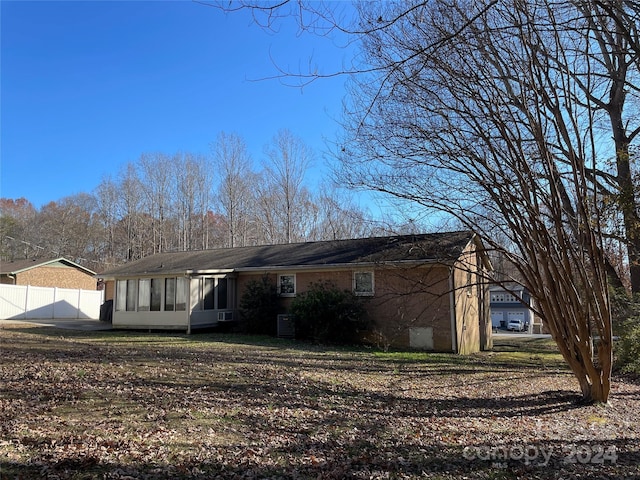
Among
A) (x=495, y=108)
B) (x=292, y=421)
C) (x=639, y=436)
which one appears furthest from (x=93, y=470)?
(x=495, y=108)

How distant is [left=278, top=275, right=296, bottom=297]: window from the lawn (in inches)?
307

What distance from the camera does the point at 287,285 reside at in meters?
19.2

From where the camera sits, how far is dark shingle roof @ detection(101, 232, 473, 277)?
15844mm

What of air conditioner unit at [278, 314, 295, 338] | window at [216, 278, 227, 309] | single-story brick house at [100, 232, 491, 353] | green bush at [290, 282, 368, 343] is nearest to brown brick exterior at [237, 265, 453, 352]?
single-story brick house at [100, 232, 491, 353]

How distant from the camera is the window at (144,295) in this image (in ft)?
65.3

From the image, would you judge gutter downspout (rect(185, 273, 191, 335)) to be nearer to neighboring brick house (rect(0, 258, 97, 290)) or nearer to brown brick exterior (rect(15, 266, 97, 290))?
neighboring brick house (rect(0, 258, 97, 290))

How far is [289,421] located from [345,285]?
11.7 m

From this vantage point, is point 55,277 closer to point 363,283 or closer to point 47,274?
point 47,274

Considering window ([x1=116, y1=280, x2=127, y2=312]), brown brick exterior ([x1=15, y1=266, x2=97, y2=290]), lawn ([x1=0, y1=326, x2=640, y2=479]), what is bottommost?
lawn ([x1=0, y1=326, x2=640, y2=479])

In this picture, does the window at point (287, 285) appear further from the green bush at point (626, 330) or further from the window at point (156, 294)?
the green bush at point (626, 330)

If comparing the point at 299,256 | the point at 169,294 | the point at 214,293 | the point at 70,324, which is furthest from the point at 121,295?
the point at 299,256

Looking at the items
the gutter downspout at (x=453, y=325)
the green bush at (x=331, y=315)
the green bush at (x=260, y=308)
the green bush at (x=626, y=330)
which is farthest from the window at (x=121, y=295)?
the green bush at (x=626, y=330)

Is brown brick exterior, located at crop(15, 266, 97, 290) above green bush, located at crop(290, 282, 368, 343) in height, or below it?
above

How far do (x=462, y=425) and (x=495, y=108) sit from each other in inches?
200
